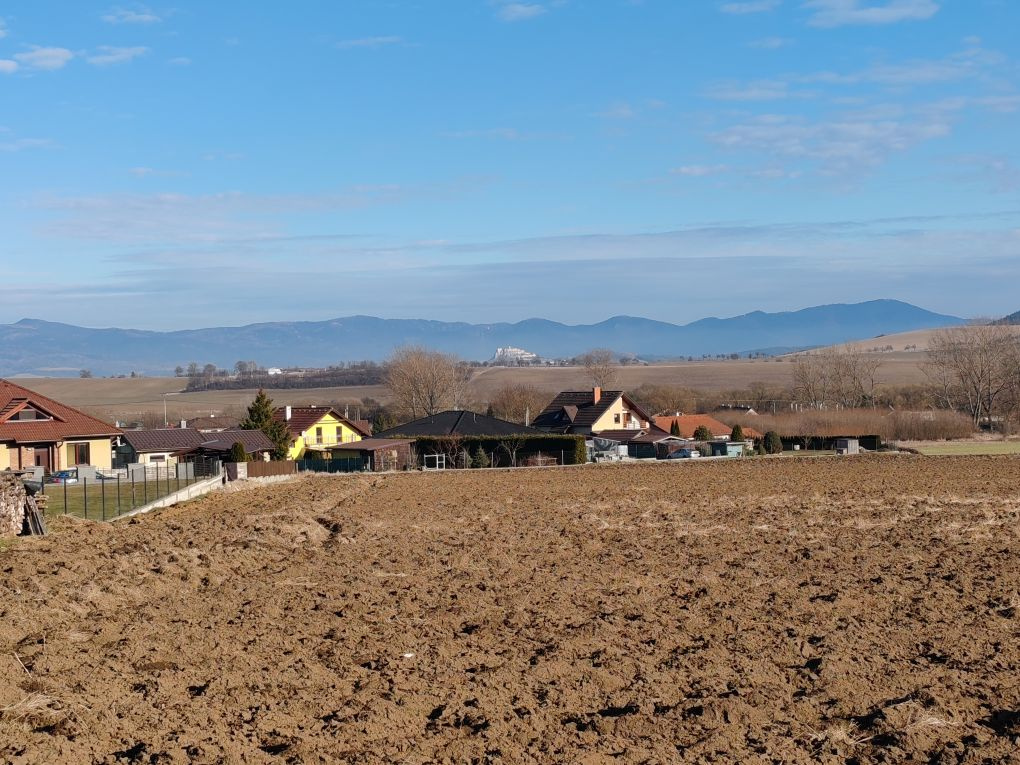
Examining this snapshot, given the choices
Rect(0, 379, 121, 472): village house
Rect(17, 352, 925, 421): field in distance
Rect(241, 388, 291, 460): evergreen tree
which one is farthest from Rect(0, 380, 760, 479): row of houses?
Rect(17, 352, 925, 421): field in distance

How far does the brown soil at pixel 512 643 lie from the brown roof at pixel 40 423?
2681 centimetres

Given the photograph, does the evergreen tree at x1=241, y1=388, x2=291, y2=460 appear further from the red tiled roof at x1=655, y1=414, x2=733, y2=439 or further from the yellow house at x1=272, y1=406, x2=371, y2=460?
the red tiled roof at x1=655, y1=414, x2=733, y2=439

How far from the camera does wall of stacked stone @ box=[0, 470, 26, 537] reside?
21.2 meters

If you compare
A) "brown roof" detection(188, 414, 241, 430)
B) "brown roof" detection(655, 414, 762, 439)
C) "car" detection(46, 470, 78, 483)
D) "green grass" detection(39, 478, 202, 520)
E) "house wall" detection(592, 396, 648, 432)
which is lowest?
"green grass" detection(39, 478, 202, 520)

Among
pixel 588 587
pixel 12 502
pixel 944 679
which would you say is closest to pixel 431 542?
pixel 588 587

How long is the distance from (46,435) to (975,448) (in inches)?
2076

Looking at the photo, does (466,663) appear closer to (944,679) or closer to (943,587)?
(944,679)

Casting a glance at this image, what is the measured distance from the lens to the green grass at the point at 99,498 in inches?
1146

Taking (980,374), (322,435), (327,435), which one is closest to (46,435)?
(322,435)

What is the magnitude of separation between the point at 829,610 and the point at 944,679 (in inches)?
145

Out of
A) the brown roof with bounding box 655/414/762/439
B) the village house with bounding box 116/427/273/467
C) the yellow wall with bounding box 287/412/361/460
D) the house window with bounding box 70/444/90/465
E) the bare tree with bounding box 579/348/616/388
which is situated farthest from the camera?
the bare tree with bounding box 579/348/616/388

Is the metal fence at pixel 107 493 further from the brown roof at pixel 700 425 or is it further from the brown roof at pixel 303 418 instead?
the brown roof at pixel 700 425

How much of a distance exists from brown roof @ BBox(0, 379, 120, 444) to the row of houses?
Answer: 0.04 meters

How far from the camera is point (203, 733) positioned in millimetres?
9242
